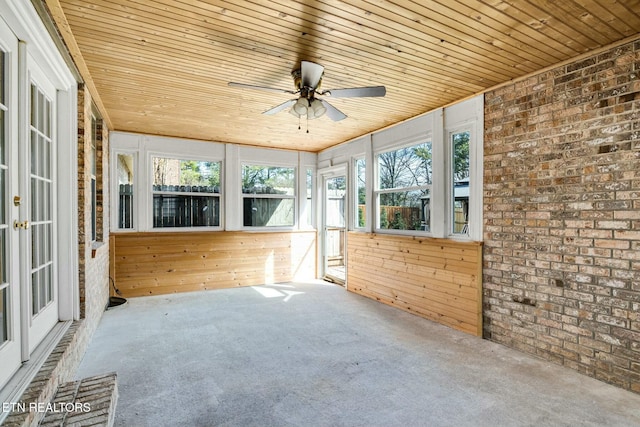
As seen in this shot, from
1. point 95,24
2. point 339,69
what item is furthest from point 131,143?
point 339,69

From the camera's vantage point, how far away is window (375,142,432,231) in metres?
4.70

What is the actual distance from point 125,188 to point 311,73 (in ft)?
14.0

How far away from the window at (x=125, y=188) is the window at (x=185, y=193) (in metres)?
0.36

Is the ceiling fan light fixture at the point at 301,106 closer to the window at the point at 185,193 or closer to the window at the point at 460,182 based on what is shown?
the window at the point at 460,182

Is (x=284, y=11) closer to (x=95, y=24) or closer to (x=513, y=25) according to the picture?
(x=95, y=24)

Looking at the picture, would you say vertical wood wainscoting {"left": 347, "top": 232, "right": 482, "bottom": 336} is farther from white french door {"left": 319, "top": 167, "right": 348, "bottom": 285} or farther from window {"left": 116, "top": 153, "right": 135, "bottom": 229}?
window {"left": 116, "top": 153, "right": 135, "bottom": 229}

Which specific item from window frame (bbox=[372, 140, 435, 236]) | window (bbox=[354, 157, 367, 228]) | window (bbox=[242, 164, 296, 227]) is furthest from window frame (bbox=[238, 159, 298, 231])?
window frame (bbox=[372, 140, 435, 236])

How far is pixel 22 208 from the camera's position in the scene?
2037 millimetres

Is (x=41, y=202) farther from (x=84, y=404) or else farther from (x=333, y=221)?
(x=333, y=221)

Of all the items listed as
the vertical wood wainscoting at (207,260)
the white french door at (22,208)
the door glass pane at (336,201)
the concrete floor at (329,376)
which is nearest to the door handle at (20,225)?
the white french door at (22,208)

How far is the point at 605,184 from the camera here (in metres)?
2.79

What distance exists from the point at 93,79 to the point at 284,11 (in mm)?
2287

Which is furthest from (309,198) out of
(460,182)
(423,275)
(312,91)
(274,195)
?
(312,91)

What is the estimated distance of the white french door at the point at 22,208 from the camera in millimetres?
1826
